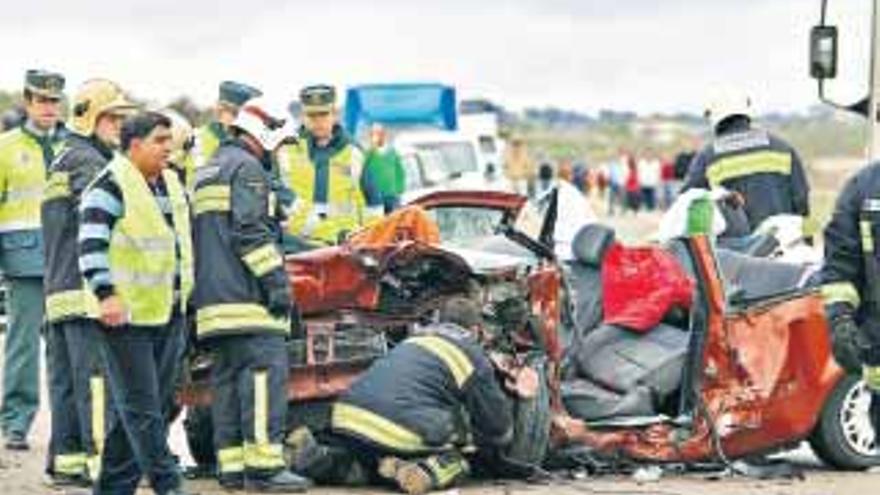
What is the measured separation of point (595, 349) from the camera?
11.5 m

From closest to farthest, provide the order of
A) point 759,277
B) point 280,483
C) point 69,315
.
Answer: point 280,483 → point 69,315 → point 759,277

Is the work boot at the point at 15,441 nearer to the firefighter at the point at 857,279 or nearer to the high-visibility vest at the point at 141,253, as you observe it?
the high-visibility vest at the point at 141,253

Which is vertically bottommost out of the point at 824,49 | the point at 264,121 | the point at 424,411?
the point at 424,411

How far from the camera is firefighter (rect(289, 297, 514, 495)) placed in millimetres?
10289

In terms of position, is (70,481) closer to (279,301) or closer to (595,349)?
(279,301)

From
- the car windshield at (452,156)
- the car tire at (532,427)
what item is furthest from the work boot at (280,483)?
Answer: the car windshield at (452,156)

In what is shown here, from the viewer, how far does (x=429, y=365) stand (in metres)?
10.3

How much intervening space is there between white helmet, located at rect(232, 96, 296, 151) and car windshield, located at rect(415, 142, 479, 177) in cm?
2052

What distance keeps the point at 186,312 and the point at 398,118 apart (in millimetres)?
23705

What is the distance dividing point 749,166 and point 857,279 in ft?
16.5

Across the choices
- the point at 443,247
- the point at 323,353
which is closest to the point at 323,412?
the point at 323,353

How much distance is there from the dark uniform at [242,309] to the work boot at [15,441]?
1.93 metres

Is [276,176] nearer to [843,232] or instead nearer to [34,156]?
[34,156]

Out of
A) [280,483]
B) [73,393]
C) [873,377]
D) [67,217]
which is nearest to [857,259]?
[873,377]
